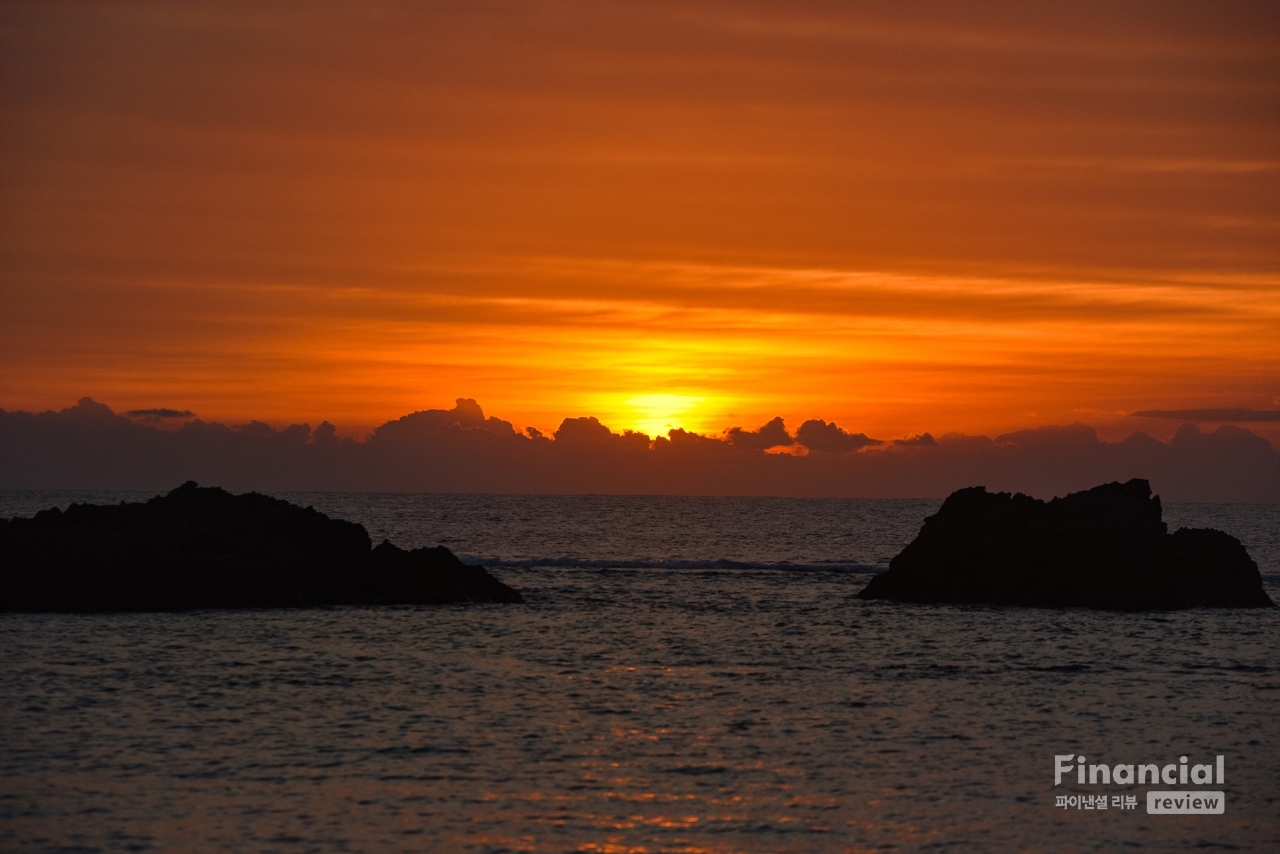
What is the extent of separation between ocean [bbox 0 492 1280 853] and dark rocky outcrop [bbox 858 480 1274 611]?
154 inches

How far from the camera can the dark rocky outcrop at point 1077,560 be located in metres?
56.8

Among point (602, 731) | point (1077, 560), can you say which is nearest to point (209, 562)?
point (602, 731)

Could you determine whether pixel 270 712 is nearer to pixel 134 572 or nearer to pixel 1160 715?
pixel 1160 715

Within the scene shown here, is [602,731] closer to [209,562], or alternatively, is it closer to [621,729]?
[621,729]

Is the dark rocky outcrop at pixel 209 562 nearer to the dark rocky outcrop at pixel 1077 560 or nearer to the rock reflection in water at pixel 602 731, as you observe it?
the rock reflection in water at pixel 602 731

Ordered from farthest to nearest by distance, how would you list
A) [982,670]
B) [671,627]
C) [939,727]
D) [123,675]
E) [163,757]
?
[671,627] → [982,670] → [123,675] → [939,727] → [163,757]

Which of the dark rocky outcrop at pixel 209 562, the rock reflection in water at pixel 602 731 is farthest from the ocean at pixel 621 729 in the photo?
the dark rocky outcrop at pixel 209 562

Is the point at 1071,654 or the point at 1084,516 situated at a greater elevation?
the point at 1084,516

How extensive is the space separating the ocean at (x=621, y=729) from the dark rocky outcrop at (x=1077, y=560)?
154 inches

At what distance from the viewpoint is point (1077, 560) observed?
58.2 meters

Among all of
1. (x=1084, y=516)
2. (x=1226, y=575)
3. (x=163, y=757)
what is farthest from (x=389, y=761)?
(x=1226, y=575)

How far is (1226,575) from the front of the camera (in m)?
58.1

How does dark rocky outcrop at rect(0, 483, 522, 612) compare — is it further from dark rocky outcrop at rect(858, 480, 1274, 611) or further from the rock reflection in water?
dark rocky outcrop at rect(858, 480, 1274, 611)

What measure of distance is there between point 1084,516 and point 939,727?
34.2m
